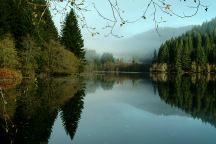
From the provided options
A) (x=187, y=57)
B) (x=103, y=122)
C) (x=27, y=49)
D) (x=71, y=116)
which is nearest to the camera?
(x=103, y=122)

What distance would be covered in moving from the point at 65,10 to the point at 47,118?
1849 cm

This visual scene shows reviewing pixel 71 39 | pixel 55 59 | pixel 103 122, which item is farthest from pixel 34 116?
pixel 71 39

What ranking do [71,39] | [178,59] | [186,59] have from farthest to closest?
[178,59] < [186,59] < [71,39]

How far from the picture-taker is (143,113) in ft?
91.7

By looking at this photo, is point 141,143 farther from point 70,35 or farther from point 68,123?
point 70,35

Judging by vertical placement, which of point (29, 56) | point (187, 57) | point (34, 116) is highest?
point (187, 57)

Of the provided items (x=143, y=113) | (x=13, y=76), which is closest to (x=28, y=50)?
(x=13, y=76)

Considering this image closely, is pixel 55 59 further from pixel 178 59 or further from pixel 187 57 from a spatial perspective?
pixel 187 57

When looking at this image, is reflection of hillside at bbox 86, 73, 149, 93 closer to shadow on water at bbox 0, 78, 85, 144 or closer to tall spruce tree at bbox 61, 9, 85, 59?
tall spruce tree at bbox 61, 9, 85, 59

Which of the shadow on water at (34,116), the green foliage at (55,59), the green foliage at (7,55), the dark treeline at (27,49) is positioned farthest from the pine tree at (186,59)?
the shadow on water at (34,116)

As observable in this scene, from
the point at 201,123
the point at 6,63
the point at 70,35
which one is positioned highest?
the point at 70,35

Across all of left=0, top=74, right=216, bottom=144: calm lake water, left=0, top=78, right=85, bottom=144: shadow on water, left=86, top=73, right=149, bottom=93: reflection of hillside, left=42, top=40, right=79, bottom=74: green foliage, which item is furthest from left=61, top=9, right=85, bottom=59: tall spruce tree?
left=0, top=74, right=216, bottom=144: calm lake water

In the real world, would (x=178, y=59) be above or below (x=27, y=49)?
below

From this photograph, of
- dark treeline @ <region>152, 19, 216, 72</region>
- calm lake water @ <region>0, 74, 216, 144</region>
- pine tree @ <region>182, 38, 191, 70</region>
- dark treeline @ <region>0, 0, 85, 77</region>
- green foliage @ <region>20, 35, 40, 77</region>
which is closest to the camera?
calm lake water @ <region>0, 74, 216, 144</region>
